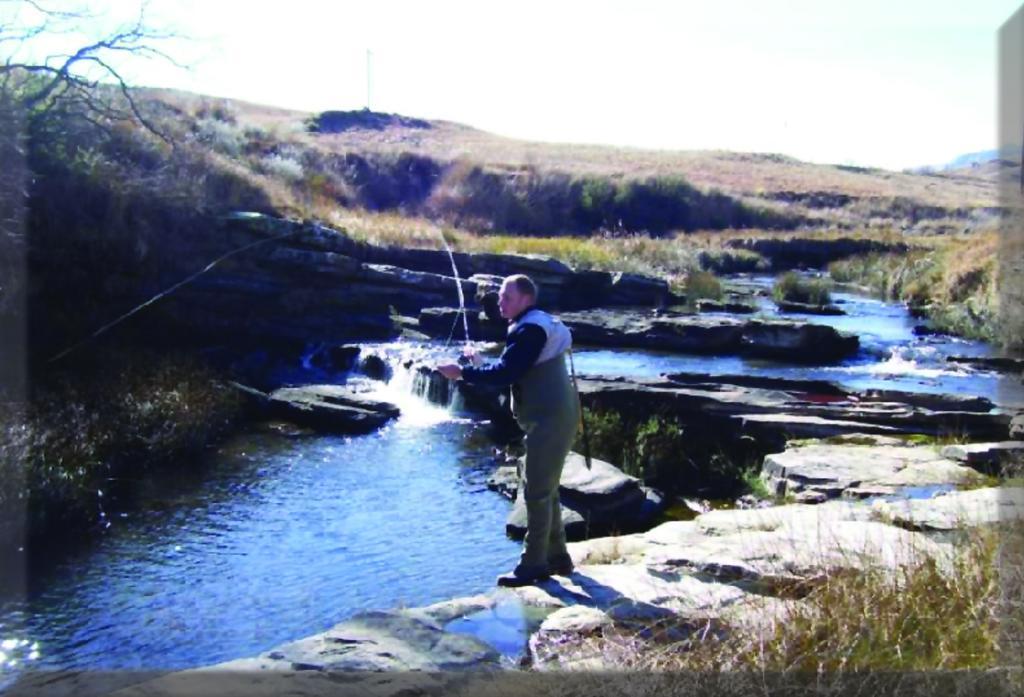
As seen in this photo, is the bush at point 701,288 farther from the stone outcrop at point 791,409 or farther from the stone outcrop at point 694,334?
the stone outcrop at point 791,409

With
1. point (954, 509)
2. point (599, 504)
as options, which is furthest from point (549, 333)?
point (599, 504)

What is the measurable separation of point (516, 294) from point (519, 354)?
1.40 feet

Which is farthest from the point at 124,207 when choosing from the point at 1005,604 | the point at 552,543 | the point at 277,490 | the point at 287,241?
the point at 1005,604

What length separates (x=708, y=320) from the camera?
69.9ft

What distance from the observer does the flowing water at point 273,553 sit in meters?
7.76

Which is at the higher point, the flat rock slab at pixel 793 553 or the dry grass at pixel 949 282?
the dry grass at pixel 949 282

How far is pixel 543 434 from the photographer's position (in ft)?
21.9

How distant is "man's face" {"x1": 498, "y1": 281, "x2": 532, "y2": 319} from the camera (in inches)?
263

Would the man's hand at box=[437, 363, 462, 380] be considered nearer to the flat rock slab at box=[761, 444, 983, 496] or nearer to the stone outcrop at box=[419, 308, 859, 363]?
the flat rock slab at box=[761, 444, 983, 496]

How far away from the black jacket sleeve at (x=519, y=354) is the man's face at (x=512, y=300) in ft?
0.69

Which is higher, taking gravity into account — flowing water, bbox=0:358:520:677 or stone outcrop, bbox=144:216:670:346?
stone outcrop, bbox=144:216:670:346

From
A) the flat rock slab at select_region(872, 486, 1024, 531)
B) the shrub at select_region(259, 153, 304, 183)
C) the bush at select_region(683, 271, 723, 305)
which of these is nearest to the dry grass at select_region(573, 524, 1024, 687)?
the flat rock slab at select_region(872, 486, 1024, 531)

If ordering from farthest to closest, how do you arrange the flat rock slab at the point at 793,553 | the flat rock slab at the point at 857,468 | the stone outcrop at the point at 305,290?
the stone outcrop at the point at 305,290, the flat rock slab at the point at 857,468, the flat rock slab at the point at 793,553

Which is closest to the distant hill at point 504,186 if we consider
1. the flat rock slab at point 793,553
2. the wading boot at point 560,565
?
the wading boot at point 560,565
